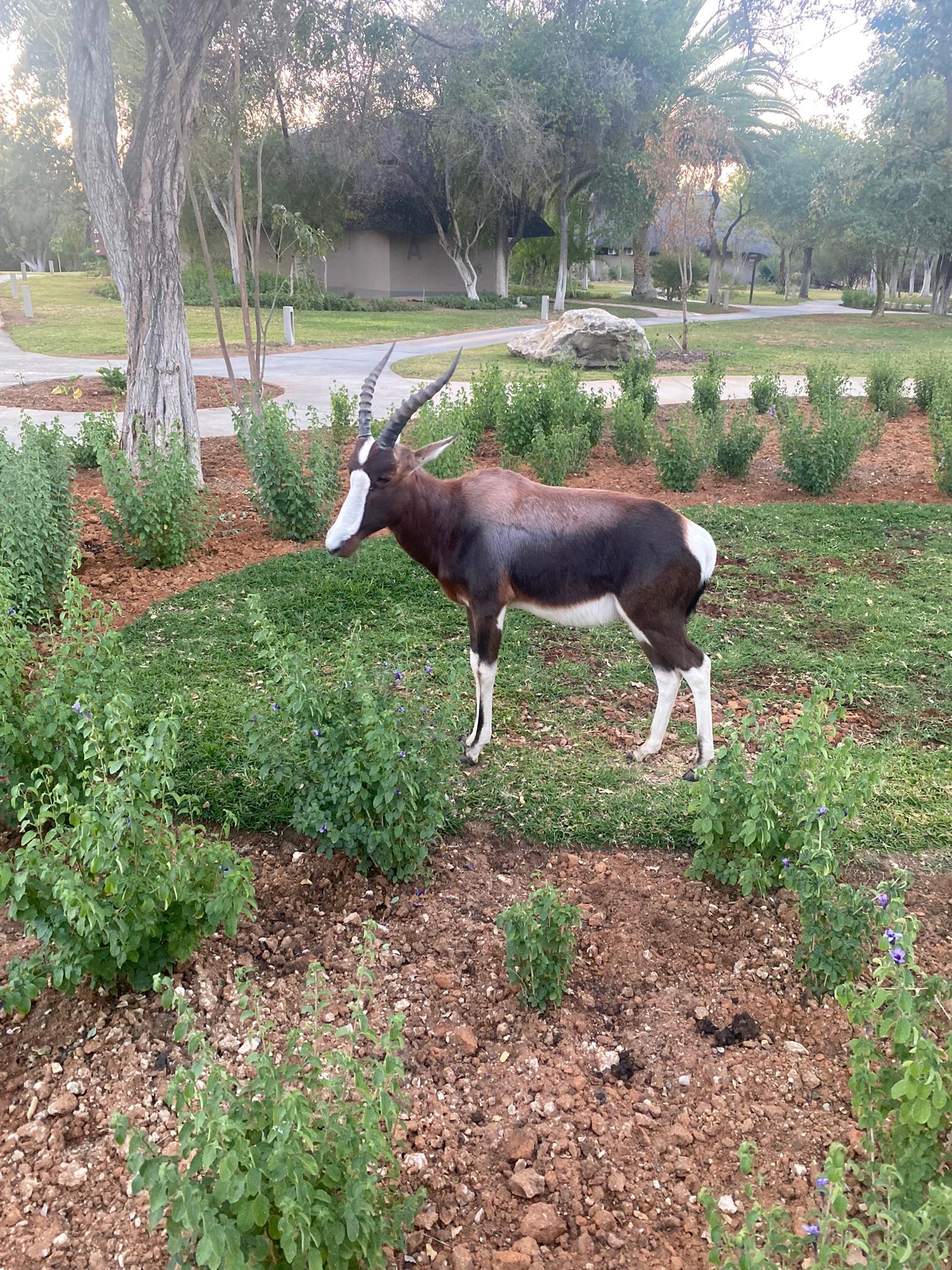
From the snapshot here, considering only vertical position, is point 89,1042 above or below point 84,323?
below

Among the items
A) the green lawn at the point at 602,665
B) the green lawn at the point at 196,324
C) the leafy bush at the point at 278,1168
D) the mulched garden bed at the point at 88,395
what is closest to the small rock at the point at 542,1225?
the leafy bush at the point at 278,1168

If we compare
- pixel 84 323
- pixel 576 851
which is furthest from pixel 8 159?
pixel 576 851

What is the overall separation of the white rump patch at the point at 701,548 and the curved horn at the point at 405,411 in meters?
1.35

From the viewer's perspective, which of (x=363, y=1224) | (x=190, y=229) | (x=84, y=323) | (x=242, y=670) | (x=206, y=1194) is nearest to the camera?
(x=206, y=1194)

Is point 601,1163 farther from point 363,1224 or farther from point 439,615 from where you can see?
point 439,615

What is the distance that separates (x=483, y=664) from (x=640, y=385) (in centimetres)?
842

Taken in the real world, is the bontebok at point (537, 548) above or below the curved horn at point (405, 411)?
below

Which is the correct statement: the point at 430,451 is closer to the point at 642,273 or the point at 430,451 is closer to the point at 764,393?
the point at 764,393

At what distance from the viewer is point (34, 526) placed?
612cm

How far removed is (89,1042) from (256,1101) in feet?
3.95

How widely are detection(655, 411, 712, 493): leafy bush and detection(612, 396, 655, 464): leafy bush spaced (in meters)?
0.46

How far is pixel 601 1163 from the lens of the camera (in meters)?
2.60

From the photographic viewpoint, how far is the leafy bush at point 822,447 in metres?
9.41

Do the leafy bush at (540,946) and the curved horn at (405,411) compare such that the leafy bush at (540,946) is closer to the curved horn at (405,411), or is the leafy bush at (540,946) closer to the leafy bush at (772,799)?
the leafy bush at (772,799)
